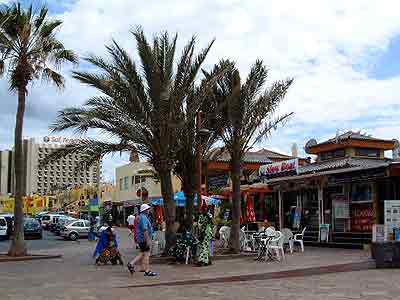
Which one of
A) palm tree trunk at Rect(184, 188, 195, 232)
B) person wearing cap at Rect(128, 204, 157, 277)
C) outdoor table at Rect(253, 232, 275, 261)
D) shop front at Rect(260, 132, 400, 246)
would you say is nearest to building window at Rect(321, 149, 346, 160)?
shop front at Rect(260, 132, 400, 246)

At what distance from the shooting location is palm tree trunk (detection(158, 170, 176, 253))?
59.9ft

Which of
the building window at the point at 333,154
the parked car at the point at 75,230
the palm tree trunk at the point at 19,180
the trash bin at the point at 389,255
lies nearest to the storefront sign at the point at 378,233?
the trash bin at the point at 389,255

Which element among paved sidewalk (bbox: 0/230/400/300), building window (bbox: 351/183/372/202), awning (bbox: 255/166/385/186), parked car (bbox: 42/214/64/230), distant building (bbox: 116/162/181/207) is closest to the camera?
paved sidewalk (bbox: 0/230/400/300)

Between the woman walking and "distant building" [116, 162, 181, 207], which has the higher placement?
"distant building" [116, 162, 181, 207]

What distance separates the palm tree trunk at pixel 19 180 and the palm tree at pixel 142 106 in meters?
2.64

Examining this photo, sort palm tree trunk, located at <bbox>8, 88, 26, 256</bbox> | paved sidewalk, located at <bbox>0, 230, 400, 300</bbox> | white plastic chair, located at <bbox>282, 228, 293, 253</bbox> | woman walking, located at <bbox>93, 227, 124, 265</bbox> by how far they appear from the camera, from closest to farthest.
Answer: paved sidewalk, located at <bbox>0, 230, 400, 300</bbox>
woman walking, located at <bbox>93, 227, 124, 265</bbox>
white plastic chair, located at <bbox>282, 228, 293, 253</bbox>
palm tree trunk, located at <bbox>8, 88, 26, 256</bbox>

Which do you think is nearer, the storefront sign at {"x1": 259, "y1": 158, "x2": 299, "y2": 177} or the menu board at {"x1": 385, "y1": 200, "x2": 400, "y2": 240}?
the menu board at {"x1": 385, "y1": 200, "x2": 400, "y2": 240}

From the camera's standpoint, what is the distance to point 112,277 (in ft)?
46.3

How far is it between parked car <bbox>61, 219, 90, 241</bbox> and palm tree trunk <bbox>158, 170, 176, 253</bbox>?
21.9 meters

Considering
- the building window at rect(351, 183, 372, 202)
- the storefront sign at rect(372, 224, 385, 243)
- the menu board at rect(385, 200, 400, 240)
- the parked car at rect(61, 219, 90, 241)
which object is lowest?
the parked car at rect(61, 219, 90, 241)

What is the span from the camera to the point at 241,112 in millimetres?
19141

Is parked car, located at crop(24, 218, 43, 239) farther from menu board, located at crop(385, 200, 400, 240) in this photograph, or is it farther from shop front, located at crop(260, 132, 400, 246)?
menu board, located at crop(385, 200, 400, 240)

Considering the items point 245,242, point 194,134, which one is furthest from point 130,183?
point 194,134

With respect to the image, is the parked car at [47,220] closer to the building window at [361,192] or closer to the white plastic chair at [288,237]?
the building window at [361,192]
